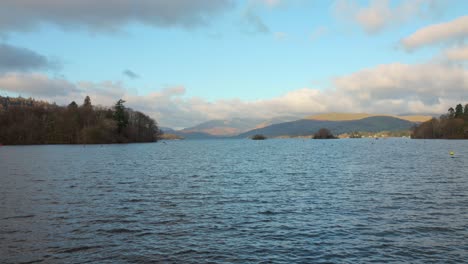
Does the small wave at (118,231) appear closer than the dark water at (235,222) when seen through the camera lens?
No

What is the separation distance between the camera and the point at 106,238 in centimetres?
2302

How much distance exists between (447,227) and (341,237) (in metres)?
9.07

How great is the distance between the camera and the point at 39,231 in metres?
24.5

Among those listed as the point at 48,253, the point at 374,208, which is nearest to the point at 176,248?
the point at 48,253

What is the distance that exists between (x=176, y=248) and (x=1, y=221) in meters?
16.1

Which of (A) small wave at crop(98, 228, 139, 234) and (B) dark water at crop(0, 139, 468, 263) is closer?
(B) dark water at crop(0, 139, 468, 263)

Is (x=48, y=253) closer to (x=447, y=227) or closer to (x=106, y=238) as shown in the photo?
(x=106, y=238)

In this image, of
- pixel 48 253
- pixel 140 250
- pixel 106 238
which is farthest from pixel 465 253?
pixel 48 253

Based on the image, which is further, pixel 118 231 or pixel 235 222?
pixel 235 222

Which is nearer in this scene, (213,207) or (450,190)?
(213,207)

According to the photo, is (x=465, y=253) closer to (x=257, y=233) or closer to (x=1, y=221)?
(x=257, y=233)

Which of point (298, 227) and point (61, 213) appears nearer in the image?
point (298, 227)

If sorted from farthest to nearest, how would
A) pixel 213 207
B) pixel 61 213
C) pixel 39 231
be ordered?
pixel 213 207
pixel 61 213
pixel 39 231

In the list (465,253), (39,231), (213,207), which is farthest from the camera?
(213,207)
